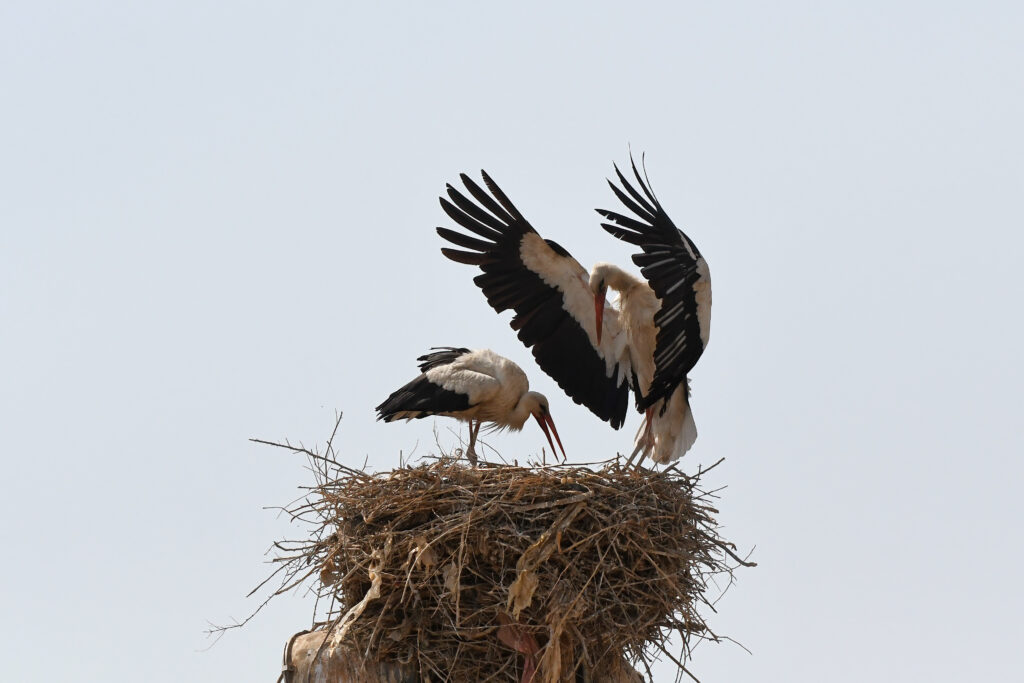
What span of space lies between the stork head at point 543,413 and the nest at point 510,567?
1.73 metres

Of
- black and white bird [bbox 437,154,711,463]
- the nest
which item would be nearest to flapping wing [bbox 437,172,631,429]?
black and white bird [bbox 437,154,711,463]

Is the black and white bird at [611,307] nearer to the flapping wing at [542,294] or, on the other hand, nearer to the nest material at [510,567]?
the flapping wing at [542,294]

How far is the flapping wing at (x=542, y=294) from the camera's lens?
9.92 metres

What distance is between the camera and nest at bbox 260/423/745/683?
826 centimetres

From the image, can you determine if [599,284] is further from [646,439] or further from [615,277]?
[646,439]

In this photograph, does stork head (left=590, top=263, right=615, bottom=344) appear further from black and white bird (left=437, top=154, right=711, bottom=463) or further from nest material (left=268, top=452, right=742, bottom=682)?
nest material (left=268, top=452, right=742, bottom=682)

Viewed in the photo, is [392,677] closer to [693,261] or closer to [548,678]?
[548,678]

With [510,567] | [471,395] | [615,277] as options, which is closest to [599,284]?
[615,277]

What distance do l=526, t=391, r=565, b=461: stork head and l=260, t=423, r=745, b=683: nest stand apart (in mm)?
1733

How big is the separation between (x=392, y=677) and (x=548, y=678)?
1.01m

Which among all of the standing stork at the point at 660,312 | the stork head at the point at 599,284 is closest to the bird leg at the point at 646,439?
the standing stork at the point at 660,312

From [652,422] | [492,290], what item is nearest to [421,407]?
[492,290]

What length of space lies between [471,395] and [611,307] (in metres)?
1.22

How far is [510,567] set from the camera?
8.32m
